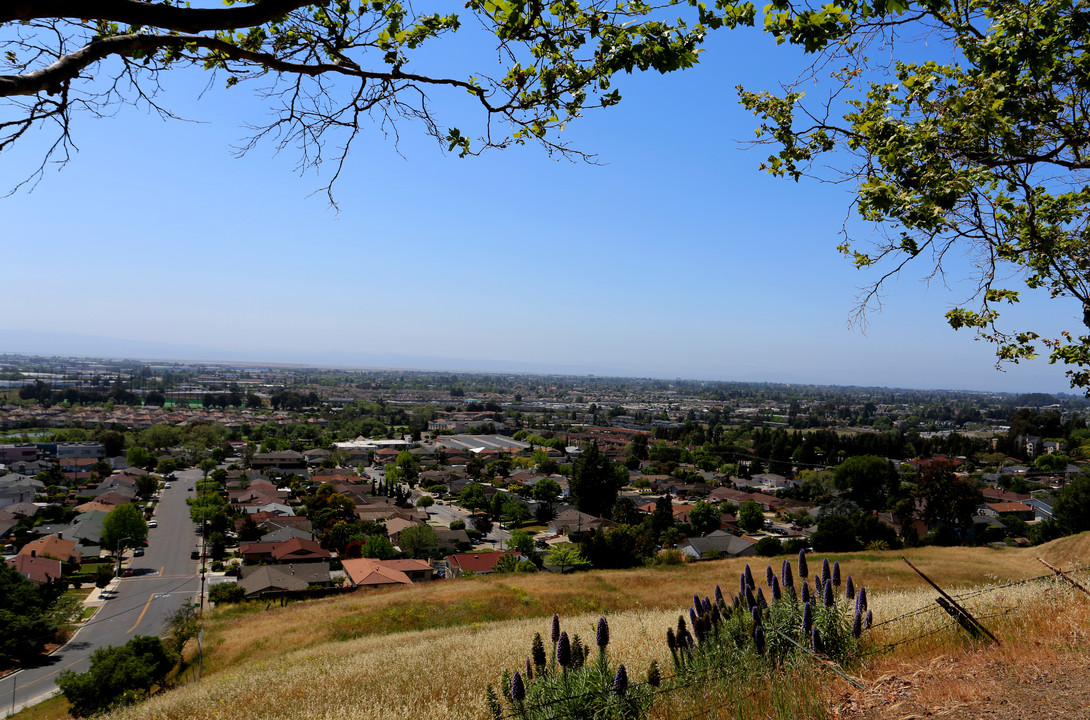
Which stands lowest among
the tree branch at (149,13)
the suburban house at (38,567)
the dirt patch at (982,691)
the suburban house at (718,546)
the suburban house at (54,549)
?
the suburban house at (54,549)

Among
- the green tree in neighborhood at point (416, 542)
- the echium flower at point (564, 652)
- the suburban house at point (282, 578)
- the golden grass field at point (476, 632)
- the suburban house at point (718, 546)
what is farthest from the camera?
the green tree in neighborhood at point (416, 542)

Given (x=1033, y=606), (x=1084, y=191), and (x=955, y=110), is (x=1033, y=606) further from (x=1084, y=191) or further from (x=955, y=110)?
(x=955, y=110)

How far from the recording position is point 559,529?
33.2 m

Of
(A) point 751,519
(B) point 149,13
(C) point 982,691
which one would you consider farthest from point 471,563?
(B) point 149,13

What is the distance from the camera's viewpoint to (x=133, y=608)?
2097 centimetres

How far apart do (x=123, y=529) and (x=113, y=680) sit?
18.6 meters

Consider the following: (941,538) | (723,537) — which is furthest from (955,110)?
(941,538)

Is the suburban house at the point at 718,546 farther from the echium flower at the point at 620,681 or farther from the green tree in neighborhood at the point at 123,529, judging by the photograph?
the green tree in neighborhood at the point at 123,529

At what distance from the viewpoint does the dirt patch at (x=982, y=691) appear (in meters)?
2.82

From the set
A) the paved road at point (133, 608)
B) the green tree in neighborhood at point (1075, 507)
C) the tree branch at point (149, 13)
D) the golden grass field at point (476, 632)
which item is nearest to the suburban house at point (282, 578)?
the golden grass field at point (476, 632)

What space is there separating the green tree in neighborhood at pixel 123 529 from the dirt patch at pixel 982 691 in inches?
1279

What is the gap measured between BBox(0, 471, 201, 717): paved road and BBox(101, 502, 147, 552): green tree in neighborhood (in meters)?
0.99

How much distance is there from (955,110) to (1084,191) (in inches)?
79.0

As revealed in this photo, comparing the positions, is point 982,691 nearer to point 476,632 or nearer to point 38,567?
point 476,632
